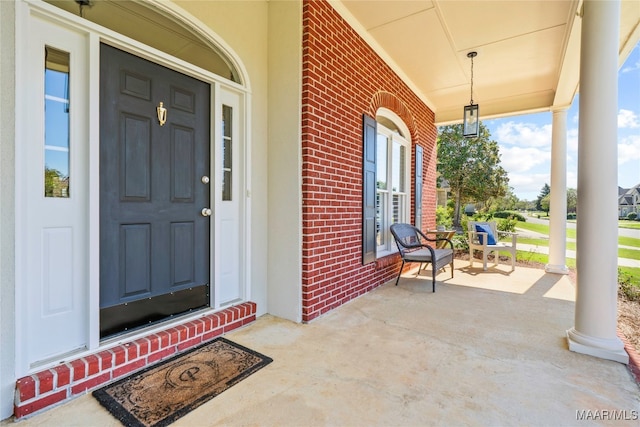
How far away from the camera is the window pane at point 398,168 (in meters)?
4.82

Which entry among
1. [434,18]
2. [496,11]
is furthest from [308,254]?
[496,11]

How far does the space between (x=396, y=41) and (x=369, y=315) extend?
342cm

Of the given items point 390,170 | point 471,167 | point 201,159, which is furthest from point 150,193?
point 471,167

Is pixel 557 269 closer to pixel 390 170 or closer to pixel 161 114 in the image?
pixel 390 170

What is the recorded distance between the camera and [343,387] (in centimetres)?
179

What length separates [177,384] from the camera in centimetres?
180

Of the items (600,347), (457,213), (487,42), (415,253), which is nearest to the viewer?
(600,347)

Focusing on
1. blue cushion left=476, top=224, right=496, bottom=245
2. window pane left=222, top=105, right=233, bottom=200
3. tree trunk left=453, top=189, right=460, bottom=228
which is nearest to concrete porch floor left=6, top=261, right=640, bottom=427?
window pane left=222, top=105, right=233, bottom=200

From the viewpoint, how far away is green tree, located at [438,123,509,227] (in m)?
11.0

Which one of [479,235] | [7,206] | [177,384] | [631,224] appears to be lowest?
[177,384]

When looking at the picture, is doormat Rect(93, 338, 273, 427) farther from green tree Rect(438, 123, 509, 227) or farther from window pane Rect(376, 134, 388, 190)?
green tree Rect(438, 123, 509, 227)

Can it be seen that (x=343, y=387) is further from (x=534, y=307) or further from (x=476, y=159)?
(x=476, y=159)

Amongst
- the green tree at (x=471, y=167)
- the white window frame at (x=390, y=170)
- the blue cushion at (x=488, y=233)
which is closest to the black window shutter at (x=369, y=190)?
the white window frame at (x=390, y=170)

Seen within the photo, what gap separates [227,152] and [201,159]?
0.28m
